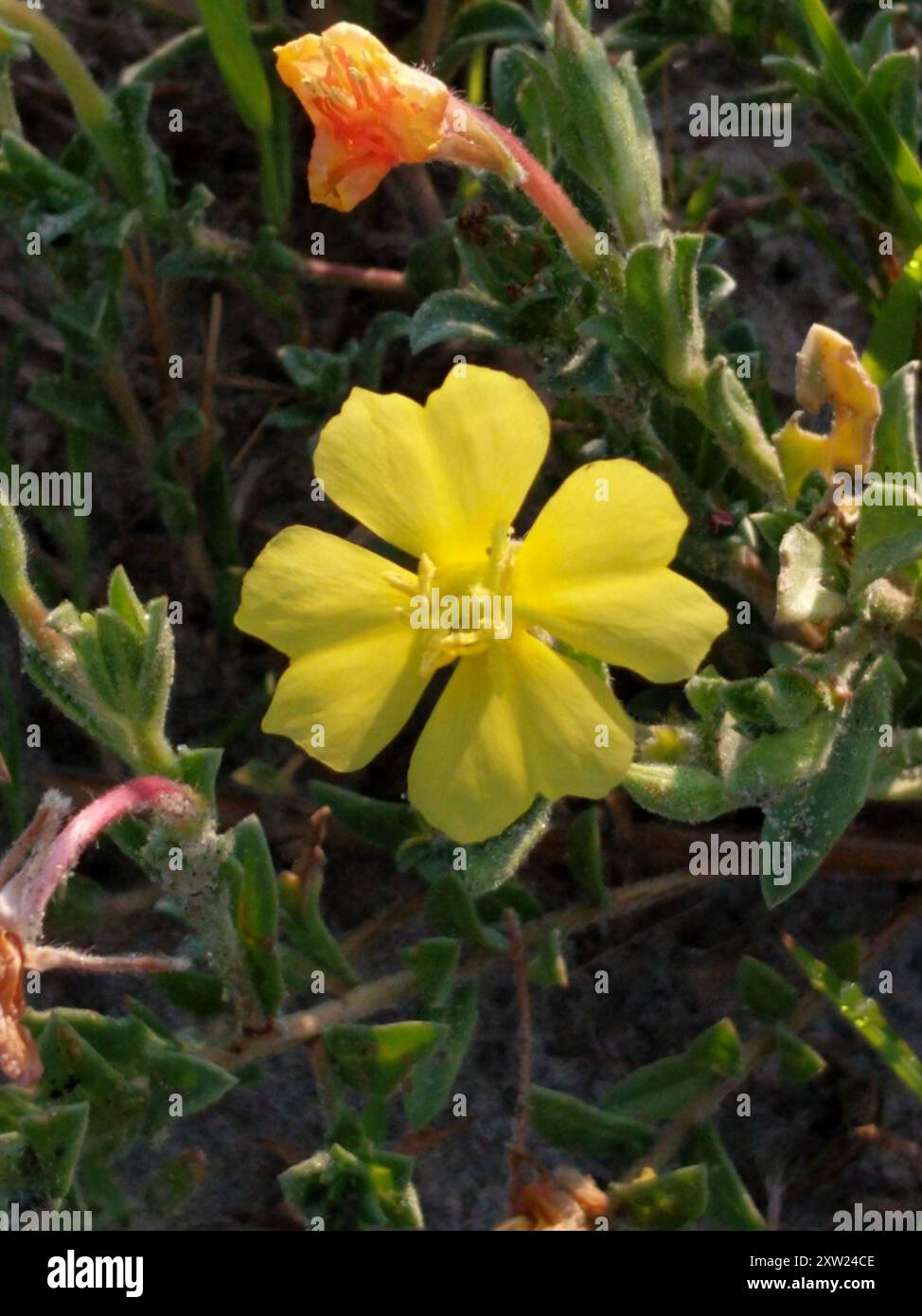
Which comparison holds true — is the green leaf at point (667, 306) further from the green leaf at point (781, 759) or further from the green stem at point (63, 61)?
the green stem at point (63, 61)

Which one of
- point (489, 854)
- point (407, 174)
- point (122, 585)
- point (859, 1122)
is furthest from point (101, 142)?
point (859, 1122)

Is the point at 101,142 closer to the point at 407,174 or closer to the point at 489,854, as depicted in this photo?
the point at 407,174

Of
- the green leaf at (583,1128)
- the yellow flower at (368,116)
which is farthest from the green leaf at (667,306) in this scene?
the green leaf at (583,1128)

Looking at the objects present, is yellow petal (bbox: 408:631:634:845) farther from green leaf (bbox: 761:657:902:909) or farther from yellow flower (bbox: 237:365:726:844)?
green leaf (bbox: 761:657:902:909)

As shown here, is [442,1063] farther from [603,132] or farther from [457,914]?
[603,132]

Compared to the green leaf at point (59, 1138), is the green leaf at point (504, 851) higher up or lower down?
higher up

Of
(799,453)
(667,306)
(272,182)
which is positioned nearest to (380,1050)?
(799,453)
